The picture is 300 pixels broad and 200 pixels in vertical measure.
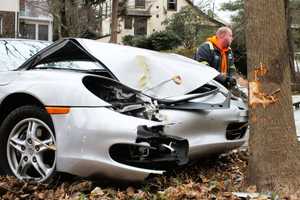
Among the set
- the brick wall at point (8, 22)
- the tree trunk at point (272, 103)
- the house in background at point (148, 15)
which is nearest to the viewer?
the tree trunk at point (272, 103)

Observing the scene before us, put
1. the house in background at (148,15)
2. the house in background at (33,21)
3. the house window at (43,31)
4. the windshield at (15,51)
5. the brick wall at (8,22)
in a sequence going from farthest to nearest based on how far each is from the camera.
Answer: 1. the house in background at (148,15)
2. the house window at (43,31)
3. the house in background at (33,21)
4. the brick wall at (8,22)
5. the windshield at (15,51)

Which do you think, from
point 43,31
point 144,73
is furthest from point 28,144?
point 43,31

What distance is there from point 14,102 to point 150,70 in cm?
125

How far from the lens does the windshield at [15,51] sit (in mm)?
6102

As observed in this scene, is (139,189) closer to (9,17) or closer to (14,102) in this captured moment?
(14,102)

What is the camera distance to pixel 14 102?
5.31 m

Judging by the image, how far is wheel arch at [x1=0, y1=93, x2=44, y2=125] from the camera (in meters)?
5.09

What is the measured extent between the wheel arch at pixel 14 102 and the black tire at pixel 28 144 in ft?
0.27

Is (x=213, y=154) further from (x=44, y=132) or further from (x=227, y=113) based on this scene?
(x=44, y=132)

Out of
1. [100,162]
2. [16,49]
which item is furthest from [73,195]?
[16,49]

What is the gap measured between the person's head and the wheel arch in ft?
10.8

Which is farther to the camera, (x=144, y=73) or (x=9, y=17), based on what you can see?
(x=9, y=17)

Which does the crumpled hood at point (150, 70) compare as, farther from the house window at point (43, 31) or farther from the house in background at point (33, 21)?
the house window at point (43, 31)

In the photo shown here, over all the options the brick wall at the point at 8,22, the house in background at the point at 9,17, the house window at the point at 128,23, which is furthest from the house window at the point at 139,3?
the brick wall at the point at 8,22
